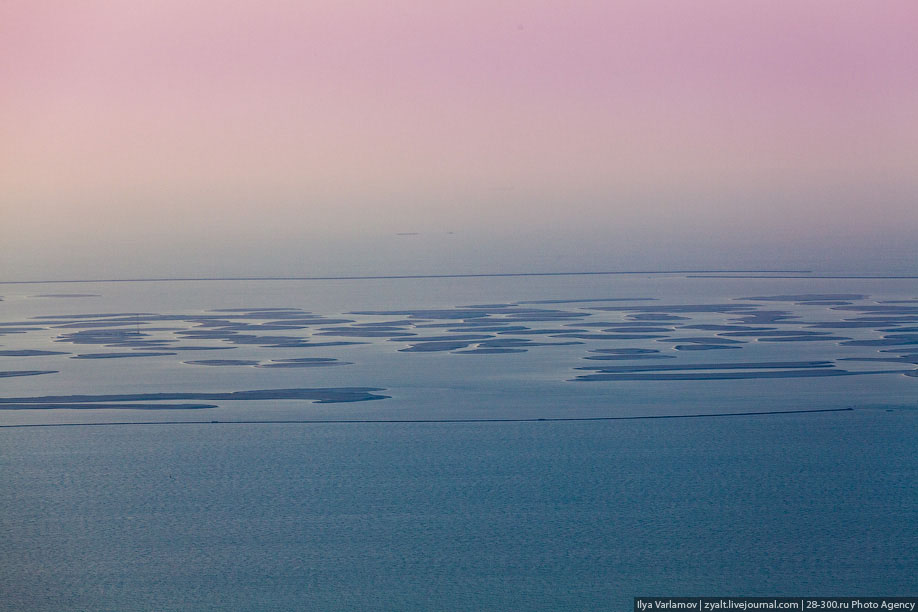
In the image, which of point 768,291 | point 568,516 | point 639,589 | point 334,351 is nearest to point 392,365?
point 334,351

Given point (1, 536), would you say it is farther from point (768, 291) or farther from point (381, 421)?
point (768, 291)

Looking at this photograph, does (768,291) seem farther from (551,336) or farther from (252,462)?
(252,462)

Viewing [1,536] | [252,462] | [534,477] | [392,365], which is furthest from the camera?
[392,365]

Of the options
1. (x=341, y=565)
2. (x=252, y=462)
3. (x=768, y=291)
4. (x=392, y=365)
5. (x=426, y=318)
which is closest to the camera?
(x=341, y=565)

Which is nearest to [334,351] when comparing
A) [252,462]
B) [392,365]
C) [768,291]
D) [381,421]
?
[392,365]

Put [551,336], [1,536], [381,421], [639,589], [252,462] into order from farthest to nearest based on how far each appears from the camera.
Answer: [551,336]
[381,421]
[252,462]
[1,536]
[639,589]

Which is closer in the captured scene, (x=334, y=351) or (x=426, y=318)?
(x=334, y=351)
